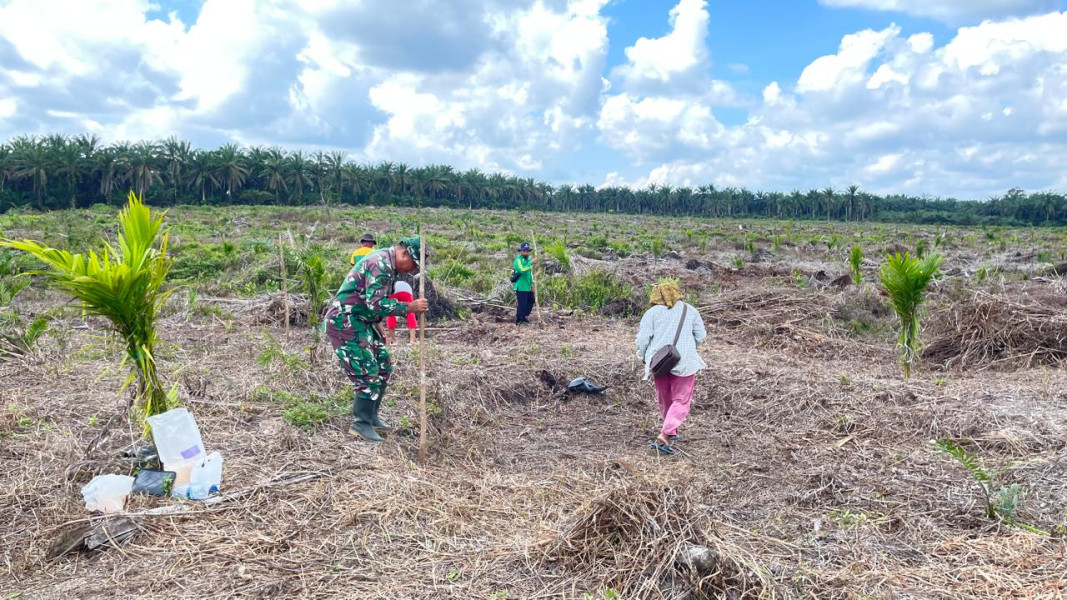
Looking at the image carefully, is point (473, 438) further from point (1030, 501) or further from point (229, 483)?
point (1030, 501)

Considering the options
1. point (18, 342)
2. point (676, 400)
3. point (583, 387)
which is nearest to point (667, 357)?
point (676, 400)

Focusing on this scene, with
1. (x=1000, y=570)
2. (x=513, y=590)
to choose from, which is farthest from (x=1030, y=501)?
(x=513, y=590)

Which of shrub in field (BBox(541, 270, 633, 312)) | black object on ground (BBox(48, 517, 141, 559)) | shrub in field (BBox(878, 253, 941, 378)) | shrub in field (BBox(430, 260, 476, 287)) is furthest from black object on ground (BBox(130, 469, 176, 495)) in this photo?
shrub in field (BBox(430, 260, 476, 287))

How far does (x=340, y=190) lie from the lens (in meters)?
56.0

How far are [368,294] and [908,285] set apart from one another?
5.58 m

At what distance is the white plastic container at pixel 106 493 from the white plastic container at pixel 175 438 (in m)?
0.24

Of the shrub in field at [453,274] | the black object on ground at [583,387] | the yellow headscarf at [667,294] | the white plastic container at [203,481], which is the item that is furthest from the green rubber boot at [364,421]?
the shrub in field at [453,274]

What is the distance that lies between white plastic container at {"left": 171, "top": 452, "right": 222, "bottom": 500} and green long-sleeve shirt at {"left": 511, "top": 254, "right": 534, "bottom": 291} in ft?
22.8

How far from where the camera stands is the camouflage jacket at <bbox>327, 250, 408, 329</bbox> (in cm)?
476

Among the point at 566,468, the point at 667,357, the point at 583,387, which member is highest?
the point at 667,357

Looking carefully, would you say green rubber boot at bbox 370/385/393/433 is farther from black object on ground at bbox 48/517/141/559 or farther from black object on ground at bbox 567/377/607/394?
black object on ground at bbox 567/377/607/394

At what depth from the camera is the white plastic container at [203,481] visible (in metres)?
3.87

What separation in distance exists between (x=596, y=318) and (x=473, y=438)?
627cm

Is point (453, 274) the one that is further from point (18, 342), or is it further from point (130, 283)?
point (130, 283)
